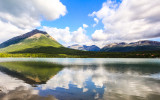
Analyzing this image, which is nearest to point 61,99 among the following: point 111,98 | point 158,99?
point 111,98

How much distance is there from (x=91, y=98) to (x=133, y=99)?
23.7ft

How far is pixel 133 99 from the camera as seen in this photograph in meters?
20.1

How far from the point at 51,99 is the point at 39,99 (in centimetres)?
194

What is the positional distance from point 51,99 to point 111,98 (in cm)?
1025

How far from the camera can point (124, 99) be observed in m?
20.0

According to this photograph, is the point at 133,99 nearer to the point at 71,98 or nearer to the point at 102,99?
the point at 102,99

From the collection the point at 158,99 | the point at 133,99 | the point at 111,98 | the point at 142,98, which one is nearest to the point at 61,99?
the point at 111,98

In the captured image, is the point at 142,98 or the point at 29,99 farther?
the point at 142,98

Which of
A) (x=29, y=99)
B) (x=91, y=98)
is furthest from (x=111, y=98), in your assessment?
(x=29, y=99)

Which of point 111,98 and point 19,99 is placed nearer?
point 19,99

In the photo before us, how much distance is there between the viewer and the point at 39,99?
19.2 meters

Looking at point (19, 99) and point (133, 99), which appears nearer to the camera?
point (19, 99)

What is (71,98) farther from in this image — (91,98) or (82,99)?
(91,98)

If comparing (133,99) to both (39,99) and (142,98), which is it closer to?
(142,98)
